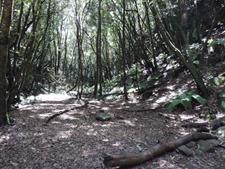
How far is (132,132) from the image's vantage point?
9.12 metres

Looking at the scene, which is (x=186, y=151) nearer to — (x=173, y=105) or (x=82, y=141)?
(x=82, y=141)

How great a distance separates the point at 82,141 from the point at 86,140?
0.43 feet

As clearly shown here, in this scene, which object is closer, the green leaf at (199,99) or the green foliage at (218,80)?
the green leaf at (199,99)

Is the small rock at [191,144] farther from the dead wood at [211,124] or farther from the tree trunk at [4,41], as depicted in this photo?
the tree trunk at [4,41]

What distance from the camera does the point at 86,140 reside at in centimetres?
809

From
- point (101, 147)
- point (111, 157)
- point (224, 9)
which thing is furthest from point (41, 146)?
point (224, 9)

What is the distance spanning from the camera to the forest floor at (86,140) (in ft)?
22.2

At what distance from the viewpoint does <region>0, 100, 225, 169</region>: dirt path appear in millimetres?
6750

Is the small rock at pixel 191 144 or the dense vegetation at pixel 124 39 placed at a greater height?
the dense vegetation at pixel 124 39

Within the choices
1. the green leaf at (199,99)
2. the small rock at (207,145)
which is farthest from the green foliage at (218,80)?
the small rock at (207,145)

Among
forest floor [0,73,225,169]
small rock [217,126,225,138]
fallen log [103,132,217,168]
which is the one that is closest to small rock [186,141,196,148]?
fallen log [103,132,217,168]

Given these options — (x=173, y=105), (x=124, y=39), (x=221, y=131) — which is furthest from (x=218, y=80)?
(x=124, y=39)

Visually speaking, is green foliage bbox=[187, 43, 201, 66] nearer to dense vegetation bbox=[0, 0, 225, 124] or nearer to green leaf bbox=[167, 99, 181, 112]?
dense vegetation bbox=[0, 0, 225, 124]

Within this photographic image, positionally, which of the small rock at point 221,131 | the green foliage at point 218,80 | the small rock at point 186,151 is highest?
the green foliage at point 218,80
